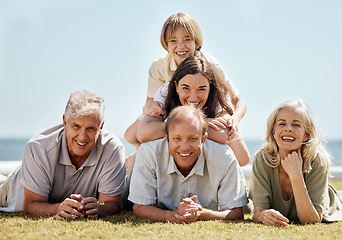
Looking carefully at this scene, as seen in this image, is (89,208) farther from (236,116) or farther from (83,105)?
(236,116)

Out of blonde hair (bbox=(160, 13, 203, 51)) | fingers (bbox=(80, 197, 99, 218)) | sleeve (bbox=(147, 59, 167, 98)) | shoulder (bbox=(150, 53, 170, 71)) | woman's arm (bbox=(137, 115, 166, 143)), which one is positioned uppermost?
blonde hair (bbox=(160, 13, 203, 51))

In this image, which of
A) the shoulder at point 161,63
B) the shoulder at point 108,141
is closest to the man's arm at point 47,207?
the shoulder at point 108,141

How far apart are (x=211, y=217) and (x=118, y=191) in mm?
1081

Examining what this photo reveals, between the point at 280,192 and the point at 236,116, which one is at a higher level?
the point at 236,116

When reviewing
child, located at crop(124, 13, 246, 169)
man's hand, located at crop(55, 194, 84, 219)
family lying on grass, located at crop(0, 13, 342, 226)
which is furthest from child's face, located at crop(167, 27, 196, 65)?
man's hand, located at crop(55, 194, 84, 219)

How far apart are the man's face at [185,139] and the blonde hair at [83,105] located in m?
0.82

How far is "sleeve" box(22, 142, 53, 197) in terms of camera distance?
4488 mm

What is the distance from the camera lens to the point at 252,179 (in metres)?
4.61

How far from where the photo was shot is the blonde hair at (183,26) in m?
5.66

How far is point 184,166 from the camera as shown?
433 cm

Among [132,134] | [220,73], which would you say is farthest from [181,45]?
[132,134]

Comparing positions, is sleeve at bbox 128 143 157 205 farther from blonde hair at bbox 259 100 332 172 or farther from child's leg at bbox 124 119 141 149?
child's leg at bbox 124 119 141 149

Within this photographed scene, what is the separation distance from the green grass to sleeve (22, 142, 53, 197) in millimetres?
344

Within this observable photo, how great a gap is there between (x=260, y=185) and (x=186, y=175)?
763mm
